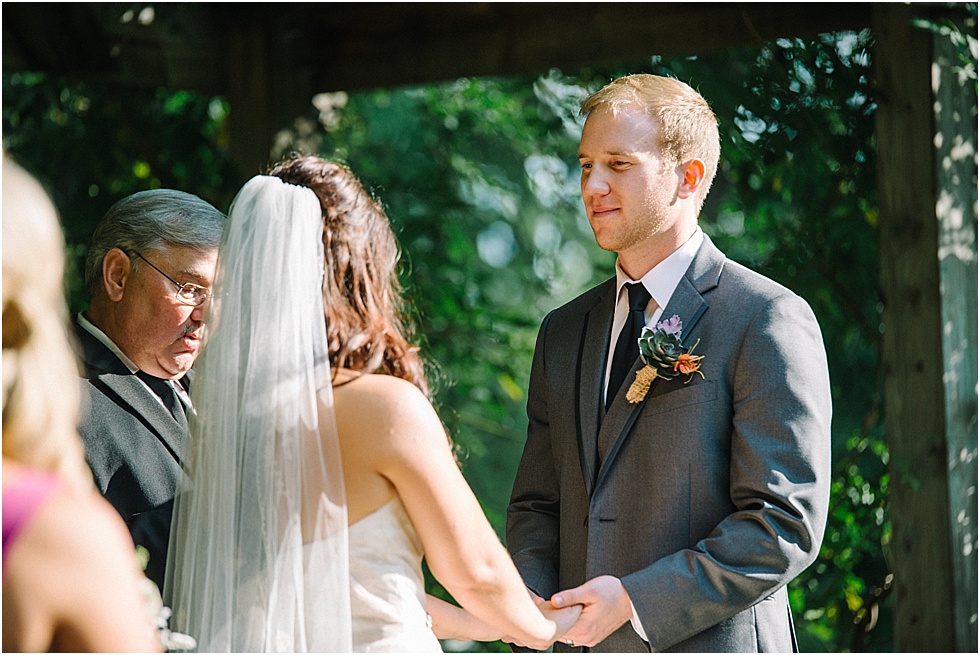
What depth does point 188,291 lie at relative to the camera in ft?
11.3

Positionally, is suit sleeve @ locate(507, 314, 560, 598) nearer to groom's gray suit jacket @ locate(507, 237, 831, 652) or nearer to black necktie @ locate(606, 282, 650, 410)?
groom's gray suit jacket @ locate(507, 237, 831, 652)

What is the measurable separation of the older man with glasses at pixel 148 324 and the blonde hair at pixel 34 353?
1.58m

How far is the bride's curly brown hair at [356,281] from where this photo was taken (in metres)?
2.51

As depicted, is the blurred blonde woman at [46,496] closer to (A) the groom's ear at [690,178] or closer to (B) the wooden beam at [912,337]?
(A) the groom's ear at [690,178]

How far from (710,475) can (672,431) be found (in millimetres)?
142

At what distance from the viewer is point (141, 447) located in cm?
Result: 321

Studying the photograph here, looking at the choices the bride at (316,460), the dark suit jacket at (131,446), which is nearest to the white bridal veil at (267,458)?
the bride at (316,460)

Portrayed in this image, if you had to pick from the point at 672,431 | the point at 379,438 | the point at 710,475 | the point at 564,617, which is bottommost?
the point at 564,617

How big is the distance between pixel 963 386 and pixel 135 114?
435 centimetres

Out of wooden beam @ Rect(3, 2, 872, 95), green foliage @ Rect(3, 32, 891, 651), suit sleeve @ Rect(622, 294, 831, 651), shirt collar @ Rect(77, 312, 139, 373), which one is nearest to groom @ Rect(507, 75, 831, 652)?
suit sleeve @ Rect(622, 294, 831, 651)

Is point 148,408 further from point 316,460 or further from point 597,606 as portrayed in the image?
point 597,606

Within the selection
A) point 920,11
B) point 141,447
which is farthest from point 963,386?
point 141,447

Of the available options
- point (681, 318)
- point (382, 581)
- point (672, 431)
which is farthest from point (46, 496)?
point (681, 318)

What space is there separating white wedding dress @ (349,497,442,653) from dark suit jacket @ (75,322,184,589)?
84cm
